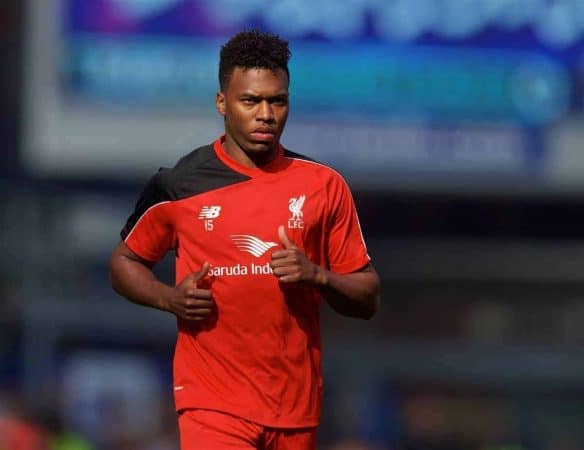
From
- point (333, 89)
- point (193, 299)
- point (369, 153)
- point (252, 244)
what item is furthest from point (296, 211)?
point (333, 89)

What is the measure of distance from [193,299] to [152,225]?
1.31 feet

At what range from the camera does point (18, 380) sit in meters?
14.8

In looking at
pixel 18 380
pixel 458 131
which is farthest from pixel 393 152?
pixel 18 380

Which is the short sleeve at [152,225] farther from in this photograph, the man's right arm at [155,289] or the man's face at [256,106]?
the man's face at [256,106]

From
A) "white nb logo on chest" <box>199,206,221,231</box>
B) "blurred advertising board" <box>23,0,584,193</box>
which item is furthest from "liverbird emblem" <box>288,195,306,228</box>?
"blurred advertising board" <box>23,0,584,193</box>

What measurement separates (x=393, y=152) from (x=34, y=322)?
140 inches

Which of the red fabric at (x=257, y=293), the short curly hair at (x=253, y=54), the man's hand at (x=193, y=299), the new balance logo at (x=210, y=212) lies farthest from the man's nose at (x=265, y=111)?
the man's hand at (x=193, y=299)

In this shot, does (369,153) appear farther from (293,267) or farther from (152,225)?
(293,267)

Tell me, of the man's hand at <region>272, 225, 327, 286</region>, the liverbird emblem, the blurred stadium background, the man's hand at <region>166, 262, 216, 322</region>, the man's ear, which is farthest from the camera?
the blurred stadium background

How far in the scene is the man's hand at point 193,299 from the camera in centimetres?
559

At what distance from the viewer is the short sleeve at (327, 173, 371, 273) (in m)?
5.83

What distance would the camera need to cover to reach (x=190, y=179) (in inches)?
228

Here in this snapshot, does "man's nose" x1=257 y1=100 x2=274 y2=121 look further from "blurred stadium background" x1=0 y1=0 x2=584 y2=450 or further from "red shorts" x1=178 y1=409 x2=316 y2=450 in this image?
"blurred stadium background" x1=0 y1=0 x2=584 y2=450

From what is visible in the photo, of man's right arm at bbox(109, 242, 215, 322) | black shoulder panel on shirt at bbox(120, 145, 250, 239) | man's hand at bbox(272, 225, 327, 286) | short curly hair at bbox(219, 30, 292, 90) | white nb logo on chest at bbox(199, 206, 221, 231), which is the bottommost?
man's right arm at bbox(109, 242, 215, 322)
